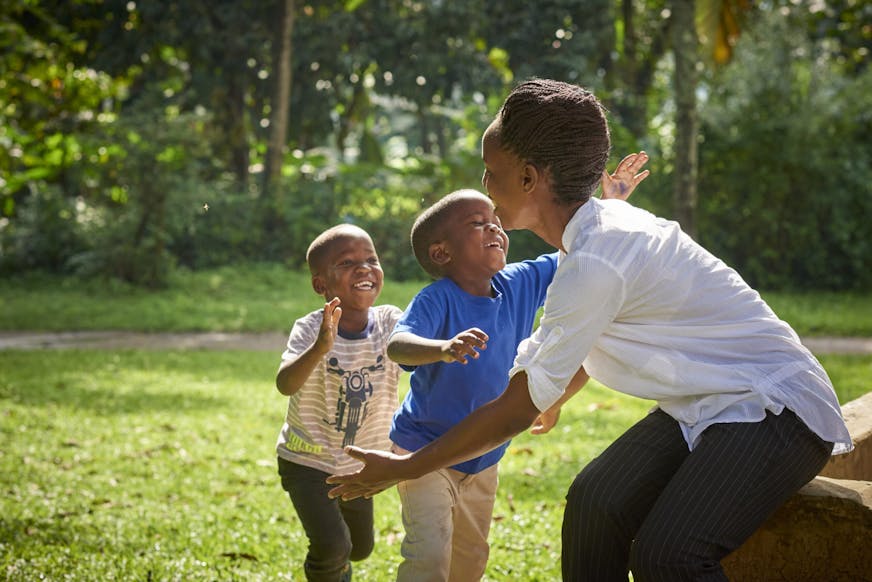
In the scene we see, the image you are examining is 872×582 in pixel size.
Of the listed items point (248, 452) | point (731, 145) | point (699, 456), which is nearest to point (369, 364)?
point (699, 456)

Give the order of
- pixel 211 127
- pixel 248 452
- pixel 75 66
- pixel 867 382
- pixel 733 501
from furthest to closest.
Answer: pixel 211 127 < pixel 75 66 < pixel 867 382 < pixel 248 452 < pixel 733 501

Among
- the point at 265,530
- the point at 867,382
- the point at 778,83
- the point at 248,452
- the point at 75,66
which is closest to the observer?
the point at 265,530

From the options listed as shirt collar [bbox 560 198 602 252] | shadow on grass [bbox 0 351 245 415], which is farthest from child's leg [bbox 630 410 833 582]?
shadow on grass [bbox 0 351 245 415]

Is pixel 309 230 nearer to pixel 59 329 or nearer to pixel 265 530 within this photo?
pixel 59 329

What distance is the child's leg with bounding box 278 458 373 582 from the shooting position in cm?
360

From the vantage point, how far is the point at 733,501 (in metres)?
2.39

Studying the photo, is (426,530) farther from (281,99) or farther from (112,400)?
(281,99)

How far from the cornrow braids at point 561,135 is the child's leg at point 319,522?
1552 millimetres

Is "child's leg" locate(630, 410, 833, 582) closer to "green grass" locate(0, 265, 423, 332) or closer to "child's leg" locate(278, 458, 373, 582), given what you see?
"child's leg" locate(278, 458, 373, 582)

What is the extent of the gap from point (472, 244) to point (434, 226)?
0.47ft

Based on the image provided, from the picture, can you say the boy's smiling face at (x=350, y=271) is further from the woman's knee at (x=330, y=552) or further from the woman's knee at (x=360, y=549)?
the woman's knee at (x=360, y=549)

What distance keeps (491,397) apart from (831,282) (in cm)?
1430

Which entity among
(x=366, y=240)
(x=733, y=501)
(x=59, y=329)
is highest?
(x=366, y=240)

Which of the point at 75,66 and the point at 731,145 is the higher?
the point at 75,66
